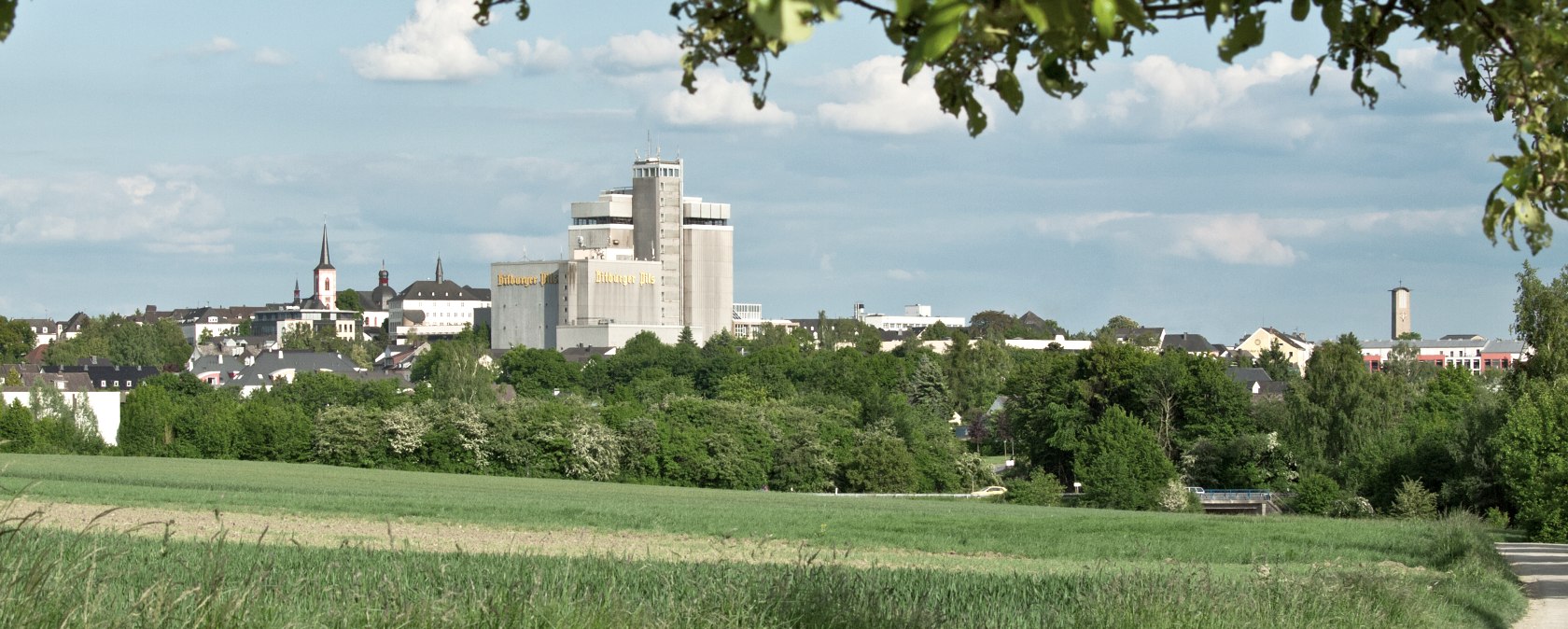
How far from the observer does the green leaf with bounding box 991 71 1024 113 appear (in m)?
4.86

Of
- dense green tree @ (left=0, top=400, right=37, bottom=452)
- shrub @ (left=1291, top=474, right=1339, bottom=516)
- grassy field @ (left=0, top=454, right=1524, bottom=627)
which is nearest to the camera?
grassy field @ (left=0, top=454, right=1524, bottom=627)

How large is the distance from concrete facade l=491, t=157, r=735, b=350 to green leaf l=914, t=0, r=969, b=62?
171333 millimetres

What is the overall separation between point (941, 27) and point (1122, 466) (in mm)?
67132

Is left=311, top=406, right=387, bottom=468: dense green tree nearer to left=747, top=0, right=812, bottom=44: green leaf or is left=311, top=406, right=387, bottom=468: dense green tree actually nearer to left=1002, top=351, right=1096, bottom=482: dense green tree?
left=1002, top=351, right=1096, bottom=482: dense green tree

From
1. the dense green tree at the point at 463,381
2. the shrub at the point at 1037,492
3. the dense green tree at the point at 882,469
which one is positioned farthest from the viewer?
the dense green tree at the point at 463,381

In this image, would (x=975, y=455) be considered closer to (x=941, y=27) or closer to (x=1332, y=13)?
(x=1332, y=13)

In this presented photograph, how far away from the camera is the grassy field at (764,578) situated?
9391 mm

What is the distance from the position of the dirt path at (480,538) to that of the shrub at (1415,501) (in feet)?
106

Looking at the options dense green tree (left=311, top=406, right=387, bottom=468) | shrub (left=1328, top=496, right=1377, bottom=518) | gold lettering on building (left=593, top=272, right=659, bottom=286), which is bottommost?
shrub (left=1328, top=496, right=1377, bottom=518)

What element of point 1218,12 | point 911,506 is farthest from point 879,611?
point 911,506

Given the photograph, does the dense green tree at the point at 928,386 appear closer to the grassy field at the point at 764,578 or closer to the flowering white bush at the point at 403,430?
the flowering white bush at the point at 403,430

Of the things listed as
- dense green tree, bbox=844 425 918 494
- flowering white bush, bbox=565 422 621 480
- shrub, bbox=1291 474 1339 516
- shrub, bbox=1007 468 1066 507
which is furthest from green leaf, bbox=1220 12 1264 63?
dense green tree, bbox=844 425 918 494

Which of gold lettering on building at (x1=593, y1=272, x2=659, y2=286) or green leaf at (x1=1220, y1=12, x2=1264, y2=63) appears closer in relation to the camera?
green leaf at (x1=1220, y1=12, x2=1264, y2=63)

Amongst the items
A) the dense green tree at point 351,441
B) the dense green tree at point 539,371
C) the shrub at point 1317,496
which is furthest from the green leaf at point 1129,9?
the dense green tree at point 539,371
